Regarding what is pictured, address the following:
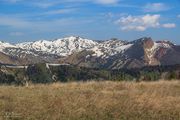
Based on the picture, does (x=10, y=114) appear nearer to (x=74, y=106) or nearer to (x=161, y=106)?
(x=74, y=106)

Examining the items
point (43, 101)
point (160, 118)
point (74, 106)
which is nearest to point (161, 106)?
point (160, 118)

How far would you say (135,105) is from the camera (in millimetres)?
18641

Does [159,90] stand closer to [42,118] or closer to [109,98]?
[109,98]

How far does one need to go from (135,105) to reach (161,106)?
1133 millimetres

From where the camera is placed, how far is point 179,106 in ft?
60.5

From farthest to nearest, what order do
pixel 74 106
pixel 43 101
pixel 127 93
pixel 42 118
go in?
1. pixel 127 93
2. pixel 43 101
3. pixel 74 106
4. pixel 42 118

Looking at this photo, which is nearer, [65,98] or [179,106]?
[179,106]

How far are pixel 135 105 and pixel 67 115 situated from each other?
3471mm

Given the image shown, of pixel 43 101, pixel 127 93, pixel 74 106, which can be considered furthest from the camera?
pixel 127 93

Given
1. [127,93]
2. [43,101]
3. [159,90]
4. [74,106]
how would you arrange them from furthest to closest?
[159,90] → [127,93] → [43,101] → [74,106]

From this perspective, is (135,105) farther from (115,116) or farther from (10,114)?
(10,114)

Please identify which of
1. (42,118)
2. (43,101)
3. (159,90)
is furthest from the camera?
(159,90)

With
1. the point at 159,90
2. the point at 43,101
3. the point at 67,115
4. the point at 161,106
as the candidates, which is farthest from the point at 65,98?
the point at 159,90

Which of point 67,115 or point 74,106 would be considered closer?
point 67,115
